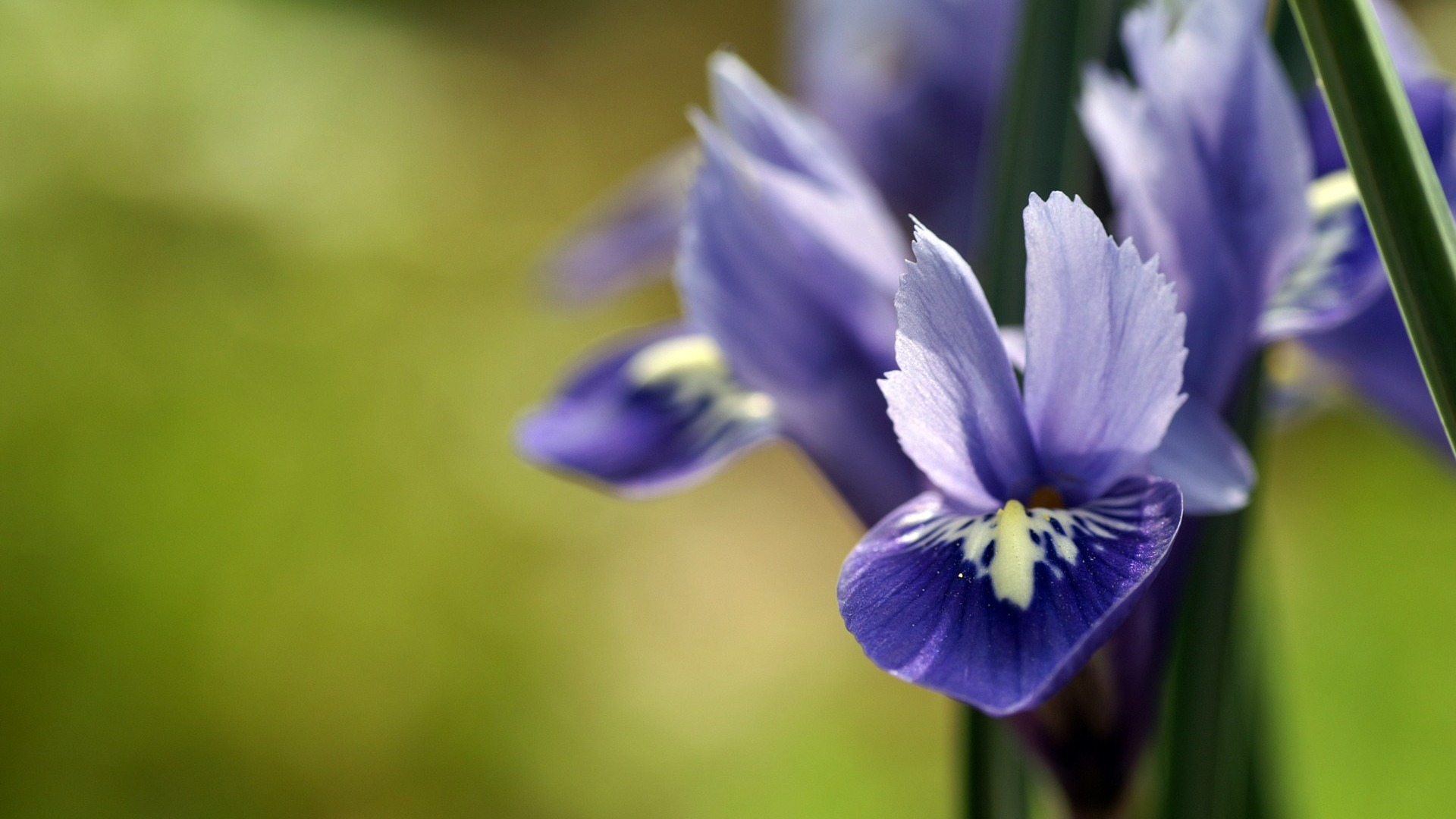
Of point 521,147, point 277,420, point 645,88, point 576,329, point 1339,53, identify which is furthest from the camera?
point 645,88

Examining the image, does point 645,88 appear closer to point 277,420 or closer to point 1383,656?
point 277,420

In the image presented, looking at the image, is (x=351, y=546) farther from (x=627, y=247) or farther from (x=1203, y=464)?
(x=1203, y=464)

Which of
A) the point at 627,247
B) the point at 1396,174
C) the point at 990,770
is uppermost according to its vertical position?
the point at 627,247

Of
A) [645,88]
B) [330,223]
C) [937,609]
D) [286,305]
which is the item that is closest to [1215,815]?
[937,609]

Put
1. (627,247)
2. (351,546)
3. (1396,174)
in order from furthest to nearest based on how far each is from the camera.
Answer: (351,546)
(627,247)
(1396,174)

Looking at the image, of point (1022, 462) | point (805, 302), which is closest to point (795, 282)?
point (805, 302)

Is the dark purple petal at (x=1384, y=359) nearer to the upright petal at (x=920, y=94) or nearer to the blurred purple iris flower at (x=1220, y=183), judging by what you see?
the blurred purple iris flower at (x=1220, y=183)

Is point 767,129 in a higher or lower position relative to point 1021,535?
higher
